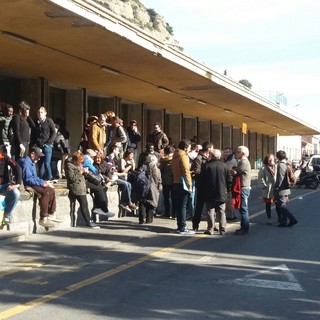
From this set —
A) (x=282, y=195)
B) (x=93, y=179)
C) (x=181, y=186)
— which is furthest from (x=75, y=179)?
(x=282, y=195)

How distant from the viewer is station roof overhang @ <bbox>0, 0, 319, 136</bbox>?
1075 cm

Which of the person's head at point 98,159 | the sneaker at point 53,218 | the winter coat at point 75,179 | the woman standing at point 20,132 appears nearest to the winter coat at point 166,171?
the person's head at point 98,159

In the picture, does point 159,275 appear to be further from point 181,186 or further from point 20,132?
point 20,132

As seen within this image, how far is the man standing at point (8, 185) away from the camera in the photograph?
10359 mm

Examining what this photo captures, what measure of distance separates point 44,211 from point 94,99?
40.6 feet

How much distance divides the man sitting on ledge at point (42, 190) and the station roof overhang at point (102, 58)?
2837mm

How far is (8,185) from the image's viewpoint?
10.5 meters

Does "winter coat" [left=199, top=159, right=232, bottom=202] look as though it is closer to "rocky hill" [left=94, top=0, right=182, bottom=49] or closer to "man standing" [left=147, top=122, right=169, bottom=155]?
"man standing" [left=147, top=122, right=169, bottom=155]

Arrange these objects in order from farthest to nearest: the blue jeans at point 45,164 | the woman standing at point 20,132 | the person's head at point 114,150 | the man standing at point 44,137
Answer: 1. the person's head at point 114,150
2. the blue jeans at point 45,164
3. the man standing at point 44,137
4. the woman standing at point 20,132

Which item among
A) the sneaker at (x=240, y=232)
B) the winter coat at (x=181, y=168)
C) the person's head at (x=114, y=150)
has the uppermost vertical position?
the person's head at (x=114, y=150)

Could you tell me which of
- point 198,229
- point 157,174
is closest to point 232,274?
point 198,229

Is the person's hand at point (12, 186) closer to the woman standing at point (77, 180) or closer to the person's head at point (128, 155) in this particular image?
the woman standing at point (77, 180)

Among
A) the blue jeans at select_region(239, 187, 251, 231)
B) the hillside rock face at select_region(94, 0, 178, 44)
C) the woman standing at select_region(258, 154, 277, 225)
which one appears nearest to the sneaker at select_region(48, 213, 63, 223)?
the blue jeans at select_region(239, 187, 251, 231)

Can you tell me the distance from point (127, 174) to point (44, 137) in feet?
8.06
